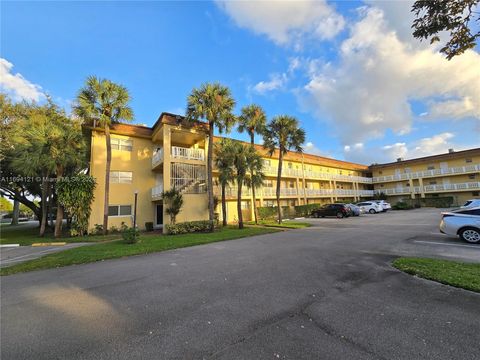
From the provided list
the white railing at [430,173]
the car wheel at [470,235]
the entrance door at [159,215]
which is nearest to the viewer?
the car wheel at [470,235]

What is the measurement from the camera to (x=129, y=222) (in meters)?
19.4

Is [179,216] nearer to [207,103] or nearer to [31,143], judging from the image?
[207,103]

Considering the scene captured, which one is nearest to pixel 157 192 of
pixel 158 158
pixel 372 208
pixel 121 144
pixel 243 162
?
pixel 158 158

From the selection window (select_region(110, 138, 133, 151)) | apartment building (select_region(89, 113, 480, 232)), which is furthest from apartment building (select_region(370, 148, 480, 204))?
window (select_region(110, 138, 133, 151))

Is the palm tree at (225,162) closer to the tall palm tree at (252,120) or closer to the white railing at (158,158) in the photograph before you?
the tall palm tree at (252,120)

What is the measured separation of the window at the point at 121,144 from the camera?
19594mm

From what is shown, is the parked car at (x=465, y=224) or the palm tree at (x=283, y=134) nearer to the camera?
the parked car at (x=465, y=224)

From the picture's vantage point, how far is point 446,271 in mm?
5426

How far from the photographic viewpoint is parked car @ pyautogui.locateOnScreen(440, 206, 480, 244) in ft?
29.4

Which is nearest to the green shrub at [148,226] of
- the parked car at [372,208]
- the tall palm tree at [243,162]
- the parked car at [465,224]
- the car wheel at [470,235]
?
the tall palm tree at [243,162]

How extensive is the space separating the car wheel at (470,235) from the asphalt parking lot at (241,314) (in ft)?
10.1

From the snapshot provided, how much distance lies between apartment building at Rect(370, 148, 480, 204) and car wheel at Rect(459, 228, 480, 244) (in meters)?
33.7

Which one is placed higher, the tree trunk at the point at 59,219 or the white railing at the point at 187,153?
the white railing at the point at 187,153

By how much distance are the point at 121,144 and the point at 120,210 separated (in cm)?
601
